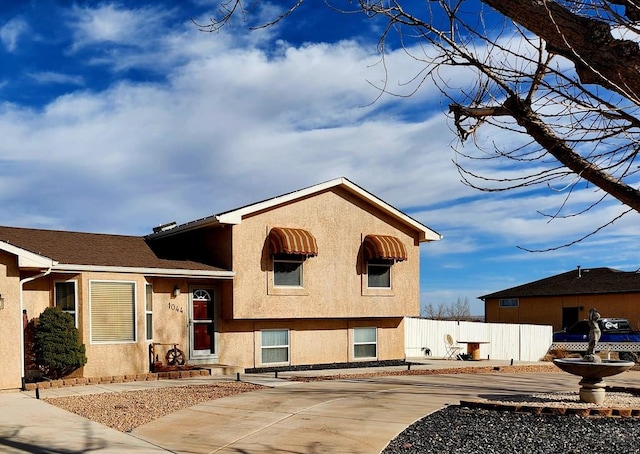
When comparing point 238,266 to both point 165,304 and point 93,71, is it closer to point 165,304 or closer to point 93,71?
point 165,304

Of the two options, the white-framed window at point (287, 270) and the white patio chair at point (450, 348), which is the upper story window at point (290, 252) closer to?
the white-framed window at point (287, 270)

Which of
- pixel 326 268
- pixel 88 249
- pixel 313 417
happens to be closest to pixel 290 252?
pixel 326 268

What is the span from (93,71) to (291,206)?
7914 mm

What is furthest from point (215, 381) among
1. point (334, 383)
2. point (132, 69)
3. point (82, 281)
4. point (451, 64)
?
point (451, 64)

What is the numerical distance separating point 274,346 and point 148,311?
4426 mm

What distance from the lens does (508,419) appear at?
1189 cm

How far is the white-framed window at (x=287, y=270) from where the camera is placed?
2111 centimetres

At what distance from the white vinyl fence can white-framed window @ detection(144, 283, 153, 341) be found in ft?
40.3

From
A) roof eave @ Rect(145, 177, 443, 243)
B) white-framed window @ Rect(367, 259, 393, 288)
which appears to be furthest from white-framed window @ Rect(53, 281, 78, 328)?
white-framed window @ Rect(367, 259, 393, 288)

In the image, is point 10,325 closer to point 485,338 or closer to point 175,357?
point 175,357

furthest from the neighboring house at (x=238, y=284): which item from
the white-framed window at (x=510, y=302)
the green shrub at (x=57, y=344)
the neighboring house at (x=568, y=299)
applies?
the white-framed window at (x=510, y=302)

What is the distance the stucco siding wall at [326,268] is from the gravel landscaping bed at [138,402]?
14.3 feet

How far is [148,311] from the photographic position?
751 inches

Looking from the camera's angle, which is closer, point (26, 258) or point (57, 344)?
point (26, 258)
